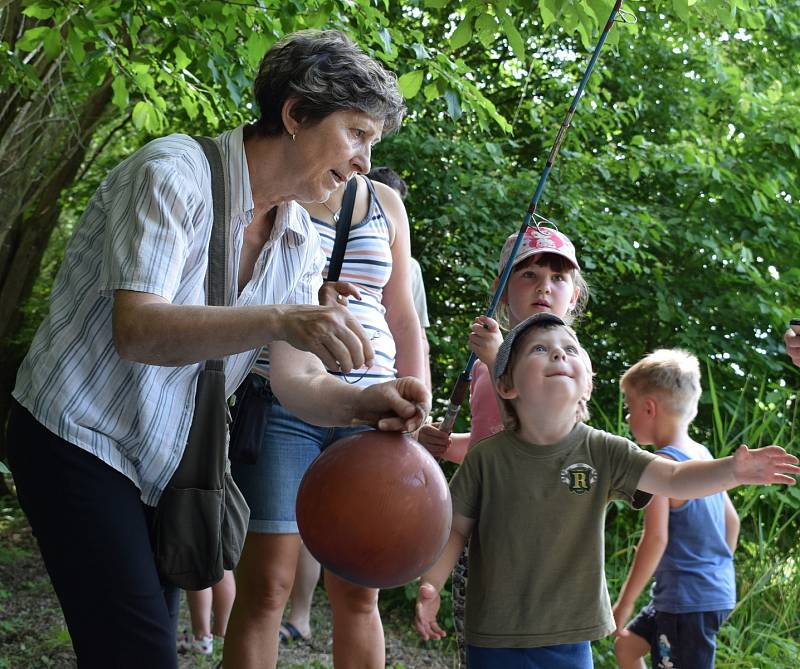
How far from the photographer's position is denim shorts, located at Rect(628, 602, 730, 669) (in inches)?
141

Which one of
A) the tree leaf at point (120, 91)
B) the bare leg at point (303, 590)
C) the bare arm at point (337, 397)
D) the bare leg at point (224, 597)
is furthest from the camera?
the tree leaf at point (120, 91)

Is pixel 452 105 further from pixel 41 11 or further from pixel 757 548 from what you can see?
pixel 757 548

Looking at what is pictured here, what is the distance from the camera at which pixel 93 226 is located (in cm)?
217

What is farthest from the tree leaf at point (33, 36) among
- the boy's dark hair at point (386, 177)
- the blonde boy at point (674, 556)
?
the blonde boy at point (674, 556)

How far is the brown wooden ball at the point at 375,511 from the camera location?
213cm

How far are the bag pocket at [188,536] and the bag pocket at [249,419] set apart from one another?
70cm

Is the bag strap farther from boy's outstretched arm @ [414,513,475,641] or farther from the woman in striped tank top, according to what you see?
boy's outstretched arm @ [414,513,475,641]

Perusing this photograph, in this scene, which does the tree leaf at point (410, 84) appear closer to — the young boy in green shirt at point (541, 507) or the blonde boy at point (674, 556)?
the blonde boy at point (674, 556)

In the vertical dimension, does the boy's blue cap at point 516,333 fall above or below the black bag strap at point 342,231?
below

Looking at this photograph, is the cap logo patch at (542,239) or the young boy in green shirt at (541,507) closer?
the young boy in green shirt at (541,507)

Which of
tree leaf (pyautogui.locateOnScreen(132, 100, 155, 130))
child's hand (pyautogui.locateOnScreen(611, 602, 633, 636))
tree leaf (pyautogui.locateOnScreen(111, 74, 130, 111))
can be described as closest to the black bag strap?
child's hand (pyautogui.locateOnScreen(611, 602, 633, 636))

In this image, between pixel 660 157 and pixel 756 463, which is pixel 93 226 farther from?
pixel 660 157

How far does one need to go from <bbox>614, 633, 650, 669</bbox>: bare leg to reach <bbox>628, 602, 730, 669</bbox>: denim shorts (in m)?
0.11

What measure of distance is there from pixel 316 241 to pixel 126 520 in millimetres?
956
